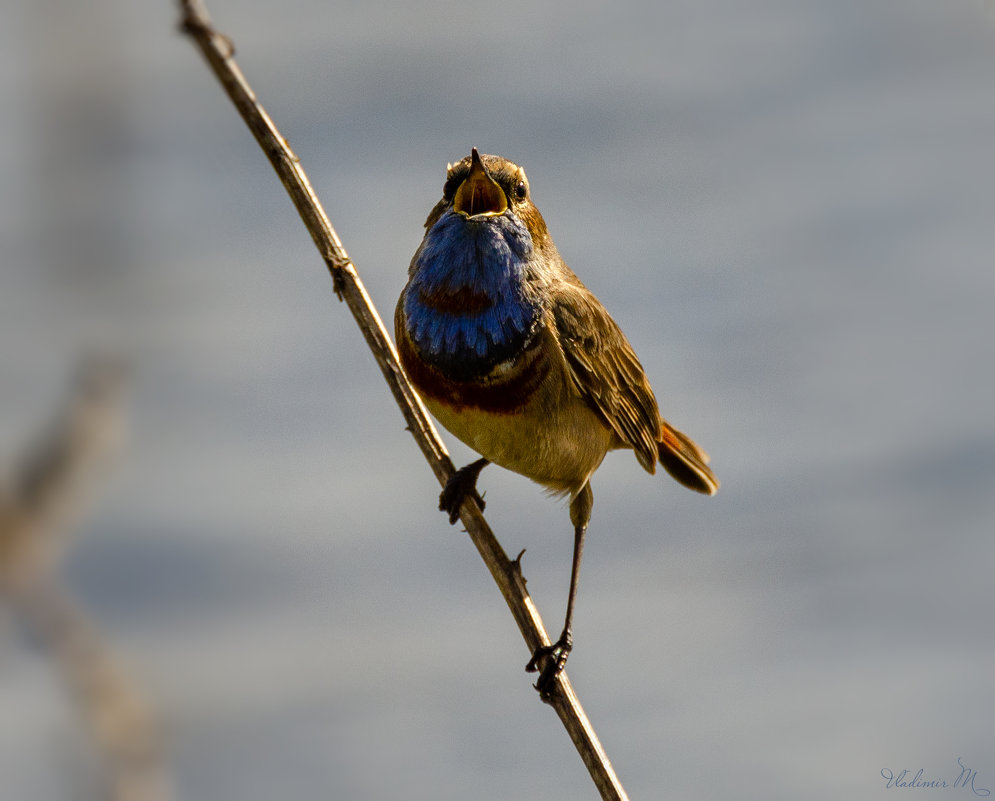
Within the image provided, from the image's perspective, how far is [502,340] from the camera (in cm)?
366

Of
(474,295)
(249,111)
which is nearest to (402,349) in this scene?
(474,295)

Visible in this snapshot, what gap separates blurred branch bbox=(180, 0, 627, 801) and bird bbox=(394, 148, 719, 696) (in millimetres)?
109

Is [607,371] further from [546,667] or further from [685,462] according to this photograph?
[546,667]

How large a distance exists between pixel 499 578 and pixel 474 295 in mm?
822

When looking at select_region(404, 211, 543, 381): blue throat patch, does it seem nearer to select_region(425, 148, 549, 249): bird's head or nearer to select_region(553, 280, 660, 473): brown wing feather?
select_region(425, 148, 549, 249): bird's head

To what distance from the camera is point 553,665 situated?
12.0ft

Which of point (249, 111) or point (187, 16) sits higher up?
point (249, 111)

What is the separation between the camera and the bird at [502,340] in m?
3.61

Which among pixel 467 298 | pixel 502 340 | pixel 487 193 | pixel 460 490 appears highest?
pixel 487 193

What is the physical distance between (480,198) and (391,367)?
588 millimetres

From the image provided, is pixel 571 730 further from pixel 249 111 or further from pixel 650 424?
pixel 249 111

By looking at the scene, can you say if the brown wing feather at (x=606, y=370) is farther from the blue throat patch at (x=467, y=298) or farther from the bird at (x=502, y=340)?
the blue throat patch at (x=467, y=298)

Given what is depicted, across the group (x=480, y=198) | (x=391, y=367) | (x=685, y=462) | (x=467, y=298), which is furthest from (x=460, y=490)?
(x=685, y=462)

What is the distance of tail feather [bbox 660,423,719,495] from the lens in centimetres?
471
